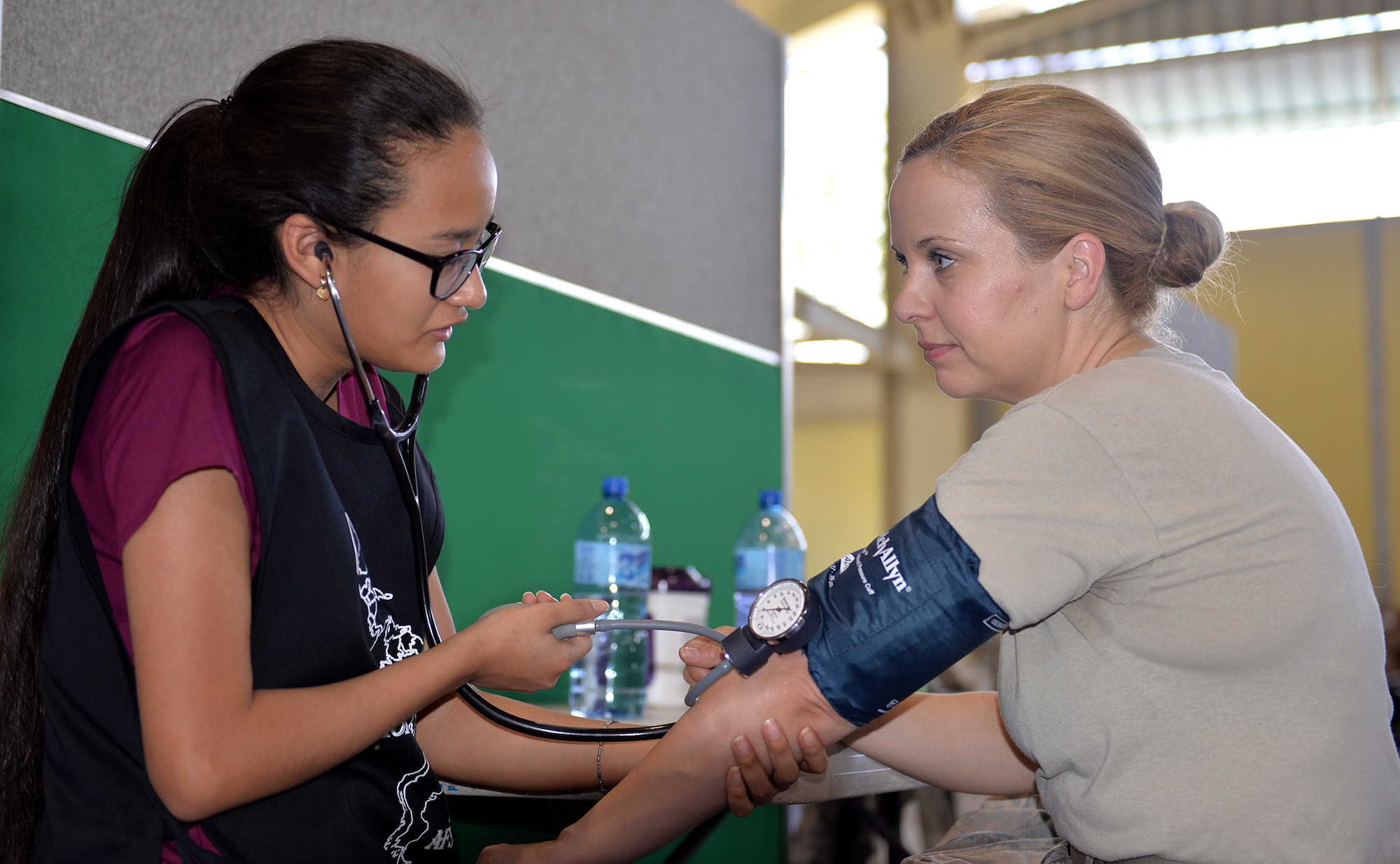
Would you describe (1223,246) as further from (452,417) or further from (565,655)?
(452,417)

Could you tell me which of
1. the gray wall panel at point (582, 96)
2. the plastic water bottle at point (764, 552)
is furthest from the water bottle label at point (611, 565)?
the gray wall panel at point (582, 96)

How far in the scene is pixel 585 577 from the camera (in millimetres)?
2035

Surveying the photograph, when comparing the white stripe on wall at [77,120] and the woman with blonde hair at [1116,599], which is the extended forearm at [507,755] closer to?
the woman with blonde hair at [1116,599]

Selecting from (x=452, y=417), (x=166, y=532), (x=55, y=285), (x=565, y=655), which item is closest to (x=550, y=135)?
(x=452, y=417)

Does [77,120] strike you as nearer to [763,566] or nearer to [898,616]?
[898,616]

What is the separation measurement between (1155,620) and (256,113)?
3.01 feet

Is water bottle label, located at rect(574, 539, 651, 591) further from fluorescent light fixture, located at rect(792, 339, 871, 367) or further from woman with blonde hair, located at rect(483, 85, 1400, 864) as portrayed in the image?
fluorescent light fixture, located at rect(792, 339, 871, 367)

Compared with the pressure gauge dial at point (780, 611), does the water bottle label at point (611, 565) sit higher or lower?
higher

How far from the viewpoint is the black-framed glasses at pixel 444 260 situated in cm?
101

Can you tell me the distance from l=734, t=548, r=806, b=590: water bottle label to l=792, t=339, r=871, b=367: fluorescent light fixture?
3865mm

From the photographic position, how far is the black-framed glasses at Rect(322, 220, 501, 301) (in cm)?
101

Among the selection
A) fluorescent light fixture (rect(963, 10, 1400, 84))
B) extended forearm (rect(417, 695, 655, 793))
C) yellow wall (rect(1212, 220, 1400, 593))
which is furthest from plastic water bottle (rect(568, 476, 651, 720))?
fluorescent light fixture (rect(963, 10, 1400, 84))

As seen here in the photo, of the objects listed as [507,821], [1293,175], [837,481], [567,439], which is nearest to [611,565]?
[567,439]

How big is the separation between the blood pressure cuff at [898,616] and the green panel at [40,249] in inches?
35.8
